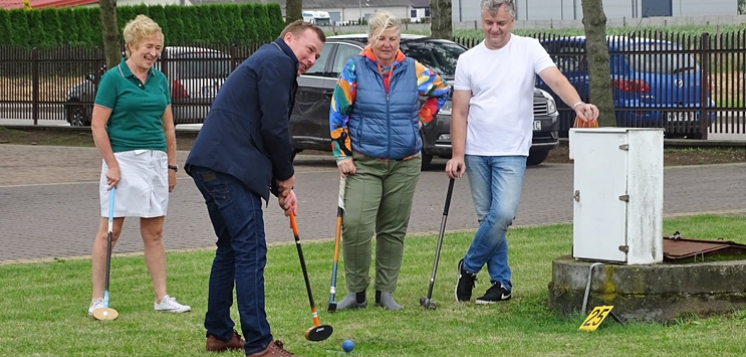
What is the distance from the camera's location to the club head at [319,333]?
6430 mm

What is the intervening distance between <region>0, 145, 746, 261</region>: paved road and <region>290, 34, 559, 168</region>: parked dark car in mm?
371

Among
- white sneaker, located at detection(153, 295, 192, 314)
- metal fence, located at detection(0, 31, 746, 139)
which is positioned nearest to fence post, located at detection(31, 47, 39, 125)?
metal fence, located at detection(0, 31, 746, 139)

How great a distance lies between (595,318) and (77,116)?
67.3 feet

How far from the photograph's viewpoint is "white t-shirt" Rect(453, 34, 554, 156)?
765 cm

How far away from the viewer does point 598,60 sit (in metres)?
19.2

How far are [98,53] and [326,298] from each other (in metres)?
18.3

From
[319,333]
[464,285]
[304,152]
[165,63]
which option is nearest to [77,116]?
[165,63]

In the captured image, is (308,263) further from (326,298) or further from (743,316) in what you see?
(743,316)

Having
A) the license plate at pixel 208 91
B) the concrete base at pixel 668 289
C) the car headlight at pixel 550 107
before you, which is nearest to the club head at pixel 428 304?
the concrete base at pixel 668 289

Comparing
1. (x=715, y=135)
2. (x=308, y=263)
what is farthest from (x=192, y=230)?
(x=715, y=135)

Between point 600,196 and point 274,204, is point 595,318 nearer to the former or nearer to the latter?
point 600,196

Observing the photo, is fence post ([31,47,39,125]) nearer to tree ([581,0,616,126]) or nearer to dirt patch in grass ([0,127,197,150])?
dirt patch in grass ([0,127,197,150])

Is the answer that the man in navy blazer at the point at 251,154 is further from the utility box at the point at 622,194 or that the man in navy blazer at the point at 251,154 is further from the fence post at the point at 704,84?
the fence post at the point at 704,84

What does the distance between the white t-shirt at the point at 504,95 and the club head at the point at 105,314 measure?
7.65ft
